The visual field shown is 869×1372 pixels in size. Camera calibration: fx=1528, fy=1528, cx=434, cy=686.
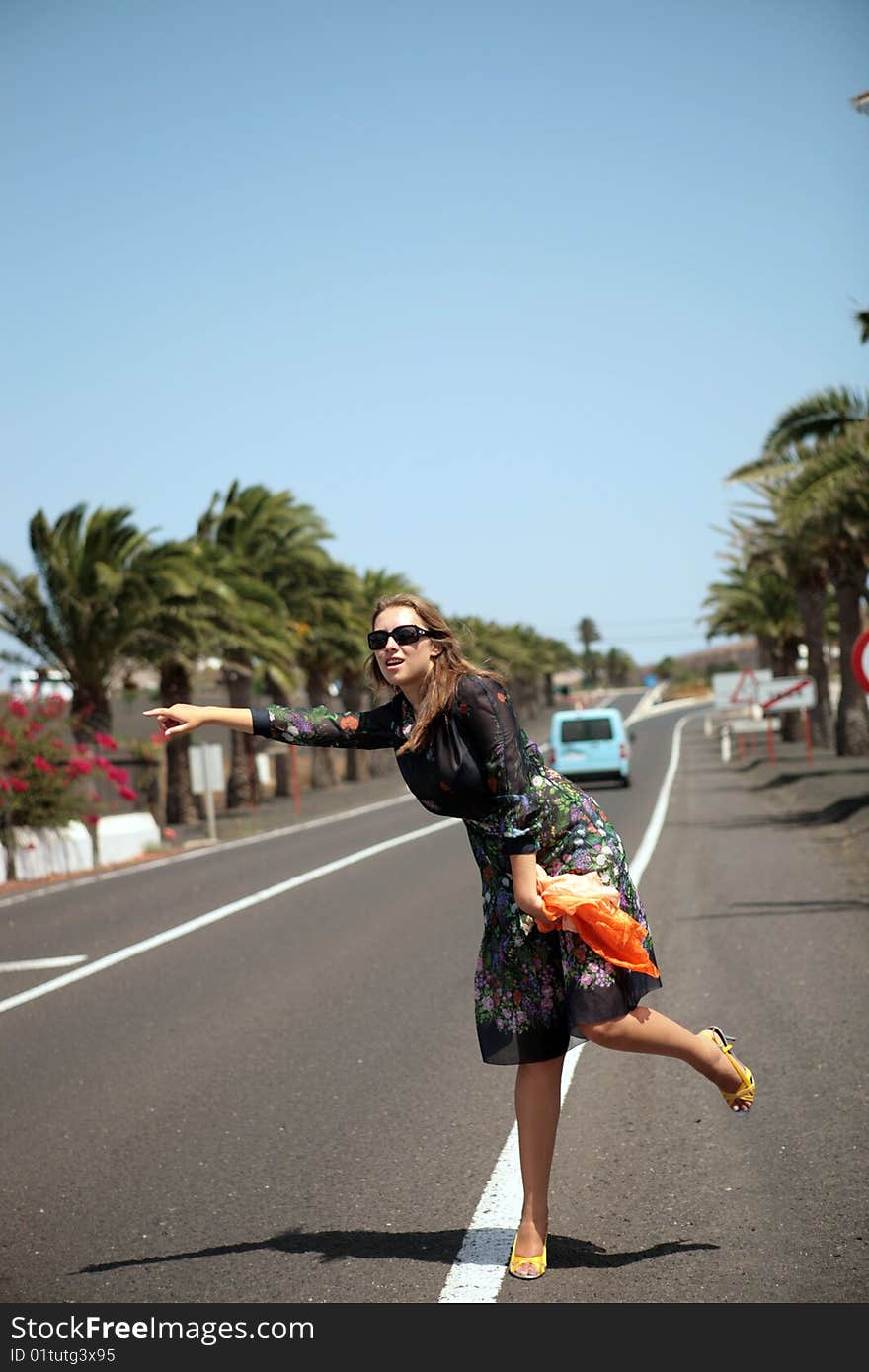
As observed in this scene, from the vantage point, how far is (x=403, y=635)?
4398 millimetres

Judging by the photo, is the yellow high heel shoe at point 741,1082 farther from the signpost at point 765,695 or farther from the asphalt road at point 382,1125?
the signpost at point 765,695

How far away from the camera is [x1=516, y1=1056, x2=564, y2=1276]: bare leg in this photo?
432cm

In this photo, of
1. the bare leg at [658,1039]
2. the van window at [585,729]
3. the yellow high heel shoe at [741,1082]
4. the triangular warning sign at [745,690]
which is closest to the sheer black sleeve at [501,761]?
the bare leg at [658,1039]

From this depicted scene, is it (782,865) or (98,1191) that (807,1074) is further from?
(782,865)

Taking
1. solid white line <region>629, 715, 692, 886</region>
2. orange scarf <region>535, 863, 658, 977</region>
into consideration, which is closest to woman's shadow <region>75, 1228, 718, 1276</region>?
orange scarf <region>535, 863, 658, 977</region>

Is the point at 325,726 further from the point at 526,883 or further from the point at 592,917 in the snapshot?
the point at 592,917

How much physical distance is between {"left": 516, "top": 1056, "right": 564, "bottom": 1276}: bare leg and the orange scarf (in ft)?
1.31

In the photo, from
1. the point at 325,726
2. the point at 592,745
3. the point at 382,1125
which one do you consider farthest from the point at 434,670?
the point at 592,745

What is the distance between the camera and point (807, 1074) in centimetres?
655

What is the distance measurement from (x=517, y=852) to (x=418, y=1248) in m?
1.36

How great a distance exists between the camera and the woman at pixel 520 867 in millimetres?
4168

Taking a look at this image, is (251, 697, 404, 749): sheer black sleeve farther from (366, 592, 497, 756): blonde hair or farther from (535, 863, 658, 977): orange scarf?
(535, 863, 658, 977): orange scarf

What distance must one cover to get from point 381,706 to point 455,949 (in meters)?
6.60
